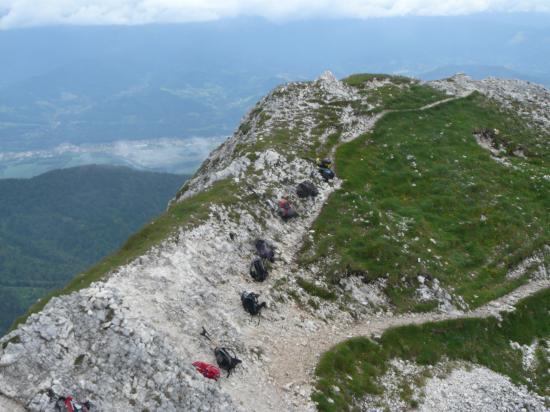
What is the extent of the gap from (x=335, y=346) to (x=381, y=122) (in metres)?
43.6

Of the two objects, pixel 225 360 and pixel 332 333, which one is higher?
pixel 225 360

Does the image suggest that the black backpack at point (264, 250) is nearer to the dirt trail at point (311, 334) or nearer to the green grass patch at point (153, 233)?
the green grass patch at point (153, 233)

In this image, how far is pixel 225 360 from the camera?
28.3 metres

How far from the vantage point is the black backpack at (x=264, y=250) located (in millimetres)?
40062

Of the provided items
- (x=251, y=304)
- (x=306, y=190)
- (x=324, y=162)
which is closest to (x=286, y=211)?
(x=306, y=190)

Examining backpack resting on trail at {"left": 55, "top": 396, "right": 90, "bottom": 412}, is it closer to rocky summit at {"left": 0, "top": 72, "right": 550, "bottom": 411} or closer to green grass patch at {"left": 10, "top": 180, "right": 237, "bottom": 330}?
rocky summit at {"left": 0, "top": 72, "right": 550, "bottom": 411}

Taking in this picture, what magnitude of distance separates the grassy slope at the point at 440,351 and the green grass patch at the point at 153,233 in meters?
15.2

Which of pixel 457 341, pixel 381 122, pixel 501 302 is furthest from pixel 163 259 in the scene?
pixel 381 122

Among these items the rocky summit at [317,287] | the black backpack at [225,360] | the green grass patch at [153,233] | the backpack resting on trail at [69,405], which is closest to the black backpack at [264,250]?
the rocky summit at [317,287]

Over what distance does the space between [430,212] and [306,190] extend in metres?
13.0

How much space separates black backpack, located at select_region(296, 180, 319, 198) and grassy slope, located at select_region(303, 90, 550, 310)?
2.15m

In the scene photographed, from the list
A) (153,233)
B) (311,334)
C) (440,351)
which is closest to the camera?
(311,334)

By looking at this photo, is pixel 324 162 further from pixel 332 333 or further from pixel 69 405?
pixel 69 405

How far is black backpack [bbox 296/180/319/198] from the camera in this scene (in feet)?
164
